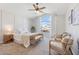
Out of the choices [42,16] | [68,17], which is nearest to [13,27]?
[42,16]

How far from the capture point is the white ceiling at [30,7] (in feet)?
7.84

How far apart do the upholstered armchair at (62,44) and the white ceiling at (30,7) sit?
467 mm

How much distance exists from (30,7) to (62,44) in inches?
37.0

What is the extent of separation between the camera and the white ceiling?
2389 millimetres

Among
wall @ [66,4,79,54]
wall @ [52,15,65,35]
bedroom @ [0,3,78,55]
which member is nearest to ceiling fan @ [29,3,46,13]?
bedroom @ [0,3,78,55]

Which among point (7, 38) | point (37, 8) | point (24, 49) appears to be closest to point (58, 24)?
point (37, 8)

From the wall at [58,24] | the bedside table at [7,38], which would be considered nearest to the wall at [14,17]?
the bedside table at [7,38]

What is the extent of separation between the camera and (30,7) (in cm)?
241

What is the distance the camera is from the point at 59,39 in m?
2.45

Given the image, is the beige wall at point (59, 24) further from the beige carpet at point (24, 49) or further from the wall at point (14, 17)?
the wall at point (14, 17)

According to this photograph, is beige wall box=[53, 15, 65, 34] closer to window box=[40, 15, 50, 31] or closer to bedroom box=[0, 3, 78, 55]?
bedroom box=[0, 3, 78, 55]

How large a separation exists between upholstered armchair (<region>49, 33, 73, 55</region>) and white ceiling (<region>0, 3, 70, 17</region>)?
18.4 inches

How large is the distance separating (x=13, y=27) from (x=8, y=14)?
0.87 feet
